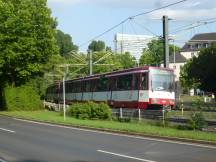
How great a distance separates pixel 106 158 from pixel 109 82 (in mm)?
27316

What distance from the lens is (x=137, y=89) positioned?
1502 inches

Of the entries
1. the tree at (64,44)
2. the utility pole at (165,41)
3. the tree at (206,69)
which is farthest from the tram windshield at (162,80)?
the tree at (64,44)

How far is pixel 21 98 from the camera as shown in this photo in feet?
179

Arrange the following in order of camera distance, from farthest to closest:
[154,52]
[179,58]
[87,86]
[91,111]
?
1. [179,58]
2. [154,52]
3. [87,86]
4. [91,111]

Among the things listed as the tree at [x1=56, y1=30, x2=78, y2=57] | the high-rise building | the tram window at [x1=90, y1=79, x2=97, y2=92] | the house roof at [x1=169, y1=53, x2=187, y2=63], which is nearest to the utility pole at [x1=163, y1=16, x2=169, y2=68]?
the tram window at [x1=90, y1=79, x2=97, y2=92]

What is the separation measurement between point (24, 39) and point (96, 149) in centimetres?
3580

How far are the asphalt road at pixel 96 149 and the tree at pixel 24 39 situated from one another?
29.2m

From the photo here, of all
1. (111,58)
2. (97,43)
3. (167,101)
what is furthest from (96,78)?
(97,43)

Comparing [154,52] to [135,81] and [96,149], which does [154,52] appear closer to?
[135,81]

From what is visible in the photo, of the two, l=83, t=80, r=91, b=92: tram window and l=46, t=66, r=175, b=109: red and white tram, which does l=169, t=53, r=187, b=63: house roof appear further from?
l=46, t=66, r=175, b=109: red and white tram

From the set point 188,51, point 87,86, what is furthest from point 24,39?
point 188,51

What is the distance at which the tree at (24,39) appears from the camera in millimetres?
52688

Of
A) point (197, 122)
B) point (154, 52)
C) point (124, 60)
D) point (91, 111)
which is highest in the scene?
point (154, 52)

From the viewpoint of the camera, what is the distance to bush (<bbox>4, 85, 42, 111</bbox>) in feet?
177
